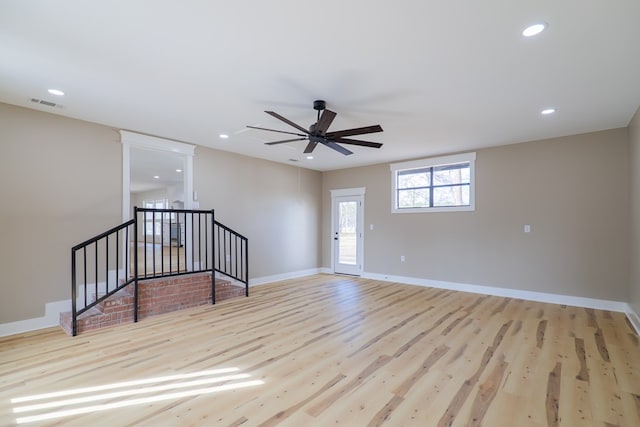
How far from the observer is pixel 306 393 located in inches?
97.8

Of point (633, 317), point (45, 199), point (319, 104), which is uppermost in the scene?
point (319, 104)

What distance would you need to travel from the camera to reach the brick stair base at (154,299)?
4.01m

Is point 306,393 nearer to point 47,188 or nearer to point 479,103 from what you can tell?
point 479,103

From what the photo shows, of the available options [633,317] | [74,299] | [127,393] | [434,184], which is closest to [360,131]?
[127,393]

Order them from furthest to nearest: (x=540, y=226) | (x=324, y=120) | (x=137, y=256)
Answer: (x=540, y=226), (x=137, y=256), (x=324, y=120)

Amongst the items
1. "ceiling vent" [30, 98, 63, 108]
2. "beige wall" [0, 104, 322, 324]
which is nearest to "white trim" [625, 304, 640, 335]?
"beige wall" [0, 104, 322, 324]

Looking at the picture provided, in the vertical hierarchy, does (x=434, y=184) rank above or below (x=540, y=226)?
above

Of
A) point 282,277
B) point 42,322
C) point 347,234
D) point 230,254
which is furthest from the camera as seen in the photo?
point 347,234

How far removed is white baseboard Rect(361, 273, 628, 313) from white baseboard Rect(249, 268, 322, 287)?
1.91m

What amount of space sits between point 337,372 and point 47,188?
14.5ft

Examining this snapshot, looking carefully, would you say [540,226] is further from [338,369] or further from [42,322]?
[42,322]

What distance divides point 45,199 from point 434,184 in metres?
6.65

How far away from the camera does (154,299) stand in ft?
15.1

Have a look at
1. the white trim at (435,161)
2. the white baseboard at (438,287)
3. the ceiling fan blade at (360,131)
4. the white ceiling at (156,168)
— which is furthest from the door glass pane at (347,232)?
the ceiling fan blade at (360,131)
